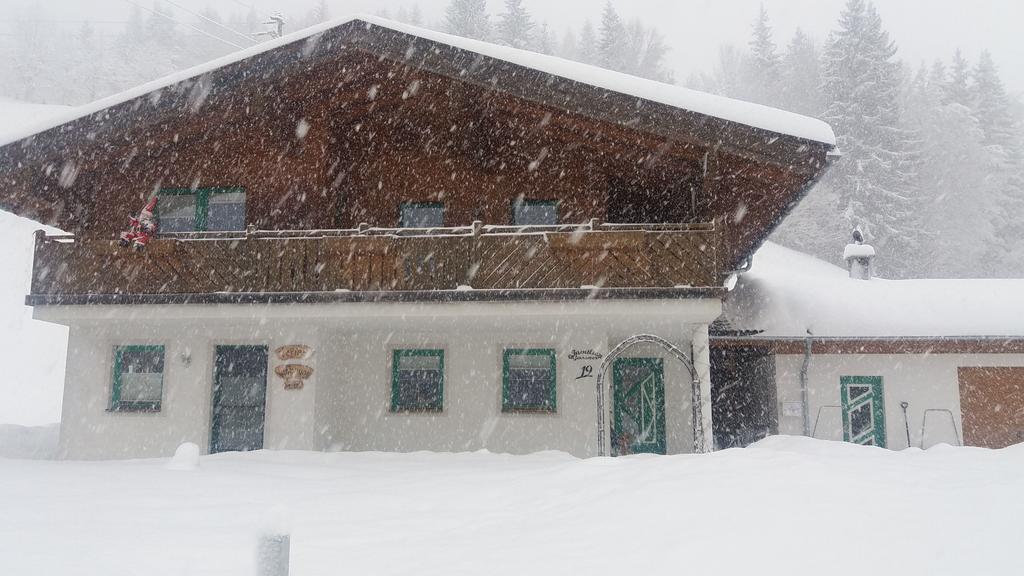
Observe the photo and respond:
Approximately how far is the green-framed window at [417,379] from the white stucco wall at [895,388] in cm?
698

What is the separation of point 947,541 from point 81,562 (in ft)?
18.8

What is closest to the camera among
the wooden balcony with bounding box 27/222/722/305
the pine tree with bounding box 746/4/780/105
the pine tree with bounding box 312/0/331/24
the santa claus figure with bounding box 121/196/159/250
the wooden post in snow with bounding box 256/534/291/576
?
the wooden post in snow with bounding box 256/534/291/576

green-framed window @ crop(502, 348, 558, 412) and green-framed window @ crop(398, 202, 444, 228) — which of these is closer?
green-framed window @ crop(502, 348, 558, 412)

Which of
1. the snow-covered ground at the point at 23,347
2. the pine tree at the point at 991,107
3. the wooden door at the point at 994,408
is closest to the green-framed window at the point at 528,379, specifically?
the wooden door at the point at 994,408

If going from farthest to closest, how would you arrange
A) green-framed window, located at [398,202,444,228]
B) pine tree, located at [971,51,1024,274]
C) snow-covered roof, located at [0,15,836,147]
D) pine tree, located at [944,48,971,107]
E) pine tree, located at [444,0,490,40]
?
pine tree, located at [444,0,490,40] → pine tree, located at [944,48,971,107] → pine tree, located at [971,51,1024,274] → green-framed window, located at [398,202,444,228] → snow-covered roof, located at [0,15,836,147]

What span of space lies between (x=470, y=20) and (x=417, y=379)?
4548cm

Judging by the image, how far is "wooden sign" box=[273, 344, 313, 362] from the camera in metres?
12.3

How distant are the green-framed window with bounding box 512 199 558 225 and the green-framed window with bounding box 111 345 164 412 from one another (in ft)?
22.5

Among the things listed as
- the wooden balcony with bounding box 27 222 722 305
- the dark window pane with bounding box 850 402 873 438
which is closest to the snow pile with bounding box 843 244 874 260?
the dark window pane with bounding box 850 402 873 438

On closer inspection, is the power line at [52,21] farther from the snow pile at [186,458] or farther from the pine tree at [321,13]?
the snow pile at [186,458]

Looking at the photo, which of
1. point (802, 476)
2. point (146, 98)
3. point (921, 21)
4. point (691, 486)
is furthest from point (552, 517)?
point (921, 21)

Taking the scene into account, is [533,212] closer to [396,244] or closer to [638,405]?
[396,244]

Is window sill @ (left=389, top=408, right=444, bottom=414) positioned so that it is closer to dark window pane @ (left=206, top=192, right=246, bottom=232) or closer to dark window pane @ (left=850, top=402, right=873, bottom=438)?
dark window pane @ (left=206, top=192, right=246, bottom=232)

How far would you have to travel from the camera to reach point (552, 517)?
6129mm
